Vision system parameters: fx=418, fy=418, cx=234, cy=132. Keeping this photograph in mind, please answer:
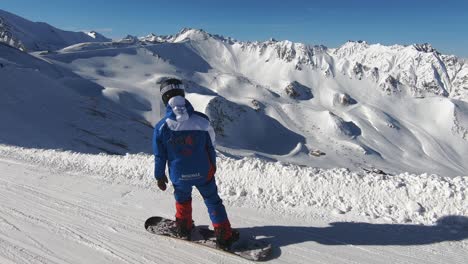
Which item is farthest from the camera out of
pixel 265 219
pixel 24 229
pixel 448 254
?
pixel 265 219

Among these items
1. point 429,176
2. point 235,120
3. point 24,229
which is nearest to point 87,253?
point 24,229

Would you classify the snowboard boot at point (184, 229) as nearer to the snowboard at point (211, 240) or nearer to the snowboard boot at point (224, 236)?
the snowboard at point (211, 240)

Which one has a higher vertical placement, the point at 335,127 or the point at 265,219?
the point at 335,127

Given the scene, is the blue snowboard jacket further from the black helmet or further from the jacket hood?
the black helmet

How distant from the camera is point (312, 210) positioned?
816 centimetres

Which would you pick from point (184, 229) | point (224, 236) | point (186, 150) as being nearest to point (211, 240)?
point (224, 236)

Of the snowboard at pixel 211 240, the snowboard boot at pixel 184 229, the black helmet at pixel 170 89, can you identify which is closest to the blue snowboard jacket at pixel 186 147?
the black helmet at pixel 170 89

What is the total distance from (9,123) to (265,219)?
3454 centimetres

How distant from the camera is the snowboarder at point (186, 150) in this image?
6.15m

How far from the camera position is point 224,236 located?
6387mm

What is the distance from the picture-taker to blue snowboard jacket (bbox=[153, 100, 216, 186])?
6164 millimetres

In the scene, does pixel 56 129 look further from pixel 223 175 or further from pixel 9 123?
pixel 223 175

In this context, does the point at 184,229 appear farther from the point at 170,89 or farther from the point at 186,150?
the point at 170,89

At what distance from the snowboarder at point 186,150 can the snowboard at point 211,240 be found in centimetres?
16
